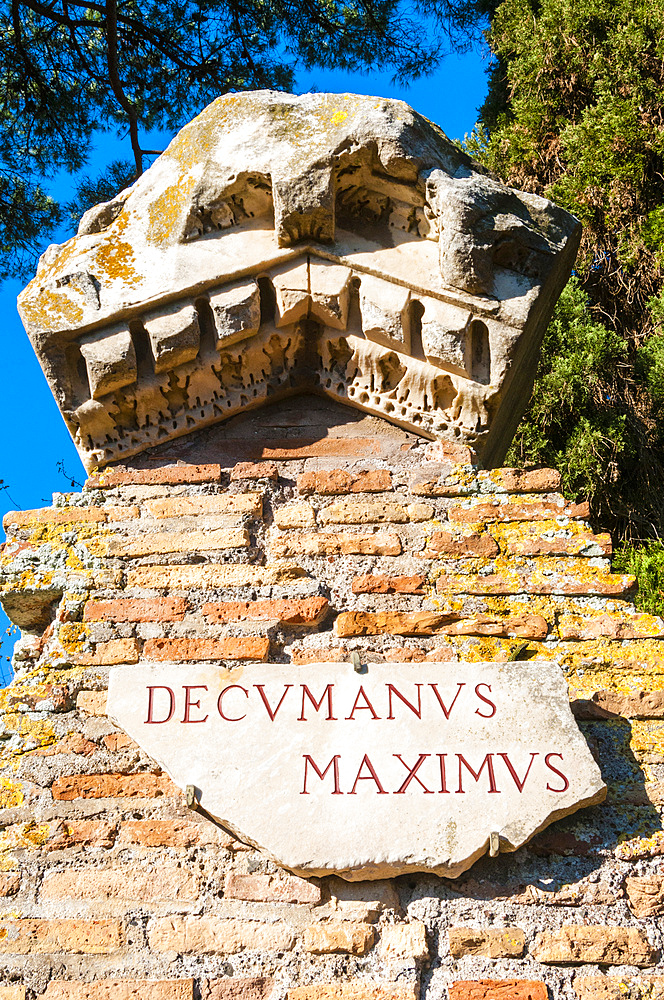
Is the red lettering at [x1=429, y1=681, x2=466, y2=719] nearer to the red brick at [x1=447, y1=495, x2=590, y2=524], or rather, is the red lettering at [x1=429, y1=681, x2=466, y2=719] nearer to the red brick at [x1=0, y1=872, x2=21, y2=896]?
the red brick at [x1=447, y1=495, x2=590, y2=524]

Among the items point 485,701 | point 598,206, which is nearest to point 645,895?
point 485,701

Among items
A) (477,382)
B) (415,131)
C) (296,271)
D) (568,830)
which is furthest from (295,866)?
(415,131)

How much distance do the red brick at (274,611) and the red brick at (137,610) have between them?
9cm

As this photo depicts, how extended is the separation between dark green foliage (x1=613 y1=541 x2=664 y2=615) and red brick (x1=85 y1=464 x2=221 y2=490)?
2912 millimetres

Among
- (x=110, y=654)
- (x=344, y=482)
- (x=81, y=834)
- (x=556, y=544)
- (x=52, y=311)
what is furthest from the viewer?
(x=52, y=311)

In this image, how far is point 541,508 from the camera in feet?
10.8

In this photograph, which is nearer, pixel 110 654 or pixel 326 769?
pixel 326 769

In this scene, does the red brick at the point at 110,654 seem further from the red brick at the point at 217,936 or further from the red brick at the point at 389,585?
the red brick at the point at 217,936

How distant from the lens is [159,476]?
11.4ft

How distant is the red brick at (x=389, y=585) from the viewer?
123 inches

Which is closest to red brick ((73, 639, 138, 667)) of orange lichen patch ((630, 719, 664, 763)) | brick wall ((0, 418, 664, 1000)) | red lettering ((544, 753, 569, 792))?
brick wall ((0, 418, 664, 1000))

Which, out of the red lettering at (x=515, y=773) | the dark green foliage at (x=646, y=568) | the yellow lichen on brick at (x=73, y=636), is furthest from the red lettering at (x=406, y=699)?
the dark green foliage at (x=646, y=568)

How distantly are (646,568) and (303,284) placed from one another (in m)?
3.06

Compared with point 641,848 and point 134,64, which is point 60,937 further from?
point 134,64
